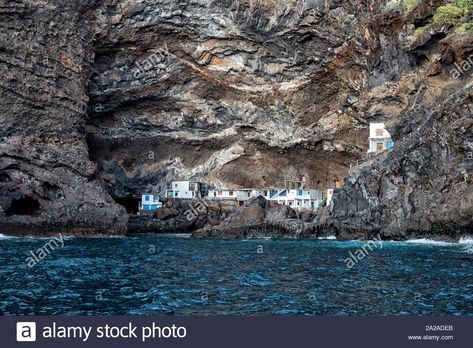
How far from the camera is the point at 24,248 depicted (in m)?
40.9

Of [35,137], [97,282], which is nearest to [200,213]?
[35,137]

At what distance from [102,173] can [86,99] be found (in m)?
14.4

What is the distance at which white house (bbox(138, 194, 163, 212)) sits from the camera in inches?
2992

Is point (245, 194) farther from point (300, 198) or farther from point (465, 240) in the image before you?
point (465, 240)

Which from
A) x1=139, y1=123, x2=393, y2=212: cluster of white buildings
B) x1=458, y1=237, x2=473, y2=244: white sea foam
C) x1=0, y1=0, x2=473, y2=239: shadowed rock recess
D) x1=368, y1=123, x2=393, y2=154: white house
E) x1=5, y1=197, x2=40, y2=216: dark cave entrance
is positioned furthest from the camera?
x1=139, y1=123, x2=393, y2=212: cluster of white buildings

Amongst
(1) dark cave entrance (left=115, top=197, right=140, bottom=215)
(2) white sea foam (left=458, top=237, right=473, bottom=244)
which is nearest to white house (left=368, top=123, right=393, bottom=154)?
(2) white sea foam (left=458, top=237, right=473, bottom=244)

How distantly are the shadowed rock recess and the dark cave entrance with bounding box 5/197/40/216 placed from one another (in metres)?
0.18

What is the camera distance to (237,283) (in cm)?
2439

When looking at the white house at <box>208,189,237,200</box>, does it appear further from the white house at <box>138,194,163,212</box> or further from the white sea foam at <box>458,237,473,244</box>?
the white sea foam at <box>458,237,473,244</box>

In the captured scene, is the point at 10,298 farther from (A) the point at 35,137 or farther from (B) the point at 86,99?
(B) the point at 86,99

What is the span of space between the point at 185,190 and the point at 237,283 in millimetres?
52069

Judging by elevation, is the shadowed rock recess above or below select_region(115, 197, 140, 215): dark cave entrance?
above

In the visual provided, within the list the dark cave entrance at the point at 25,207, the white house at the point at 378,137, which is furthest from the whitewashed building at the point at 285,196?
the dark cave entrance at the point at 25,207

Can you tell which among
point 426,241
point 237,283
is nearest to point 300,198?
point 426,241
